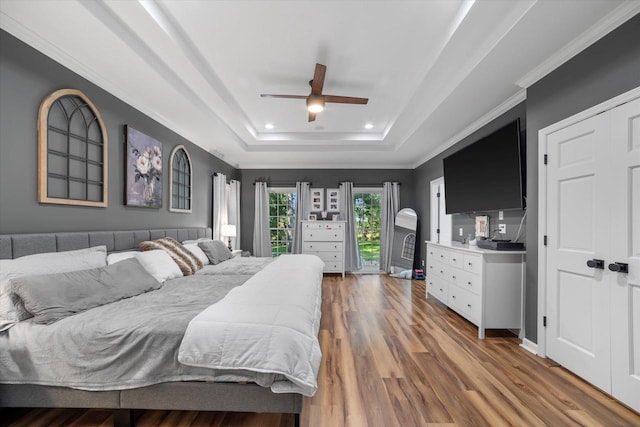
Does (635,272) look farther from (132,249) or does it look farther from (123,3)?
(132,249)

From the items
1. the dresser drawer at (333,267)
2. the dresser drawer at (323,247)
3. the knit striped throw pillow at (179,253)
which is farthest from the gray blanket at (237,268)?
the dresser drawer at (333,267)

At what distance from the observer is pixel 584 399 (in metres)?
1.82

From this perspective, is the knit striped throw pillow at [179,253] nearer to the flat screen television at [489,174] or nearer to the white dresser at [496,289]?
the white dresser at [496,289]

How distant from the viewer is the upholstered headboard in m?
1.83

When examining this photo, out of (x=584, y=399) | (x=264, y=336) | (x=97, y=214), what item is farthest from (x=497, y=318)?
(x=97, y=214)

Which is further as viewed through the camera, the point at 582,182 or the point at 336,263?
the point at 336,263

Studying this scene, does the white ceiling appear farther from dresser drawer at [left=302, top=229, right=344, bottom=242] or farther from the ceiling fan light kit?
dresser drawer at [left=302, top=229, right=344, bottom=242]

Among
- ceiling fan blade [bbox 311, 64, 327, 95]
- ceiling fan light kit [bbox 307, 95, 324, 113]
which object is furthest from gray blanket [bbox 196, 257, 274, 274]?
ceiling fan blade [bbox 311, 64, 327, 95]

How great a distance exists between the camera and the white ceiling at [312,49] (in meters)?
1.87

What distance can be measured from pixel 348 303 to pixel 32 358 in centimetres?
315

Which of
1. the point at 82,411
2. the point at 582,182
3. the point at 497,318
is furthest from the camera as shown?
→ the point at 497,318

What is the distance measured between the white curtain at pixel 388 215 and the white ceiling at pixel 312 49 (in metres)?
2.41

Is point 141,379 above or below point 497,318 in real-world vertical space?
above

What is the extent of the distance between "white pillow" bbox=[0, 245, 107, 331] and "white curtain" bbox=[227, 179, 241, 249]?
3583 mm
